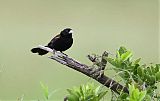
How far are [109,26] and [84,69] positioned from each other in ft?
7.05

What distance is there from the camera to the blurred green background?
10.2 ft

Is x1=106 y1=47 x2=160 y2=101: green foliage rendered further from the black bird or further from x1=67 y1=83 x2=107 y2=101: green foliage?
the black bird

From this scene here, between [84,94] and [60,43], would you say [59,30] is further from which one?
[84,94]

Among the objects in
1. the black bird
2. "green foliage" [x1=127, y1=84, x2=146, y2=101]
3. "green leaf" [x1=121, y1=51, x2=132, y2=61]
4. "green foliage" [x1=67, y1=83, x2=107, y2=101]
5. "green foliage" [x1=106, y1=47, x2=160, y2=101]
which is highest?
the black bird

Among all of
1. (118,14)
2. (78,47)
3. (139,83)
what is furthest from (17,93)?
(139,83)

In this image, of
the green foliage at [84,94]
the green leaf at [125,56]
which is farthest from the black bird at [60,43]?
the green foliage at [84,94]

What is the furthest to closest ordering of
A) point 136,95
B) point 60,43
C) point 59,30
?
point 59,30, point 60,43, point 136,95

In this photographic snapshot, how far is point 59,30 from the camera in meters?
3.15

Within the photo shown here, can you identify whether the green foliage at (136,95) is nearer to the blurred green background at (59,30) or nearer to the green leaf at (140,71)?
the green leaf at (140,71)

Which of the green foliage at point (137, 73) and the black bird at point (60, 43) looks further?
the black bird at point (60, 43)

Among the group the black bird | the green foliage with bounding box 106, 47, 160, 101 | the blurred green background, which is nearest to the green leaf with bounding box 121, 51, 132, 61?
the green foliage with bounding box 106, 47, 160, 101

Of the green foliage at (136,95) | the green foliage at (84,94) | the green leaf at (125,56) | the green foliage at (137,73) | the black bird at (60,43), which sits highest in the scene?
the black bird at (60,43)

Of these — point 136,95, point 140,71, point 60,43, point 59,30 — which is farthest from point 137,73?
point 59,30

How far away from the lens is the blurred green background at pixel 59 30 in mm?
3113
